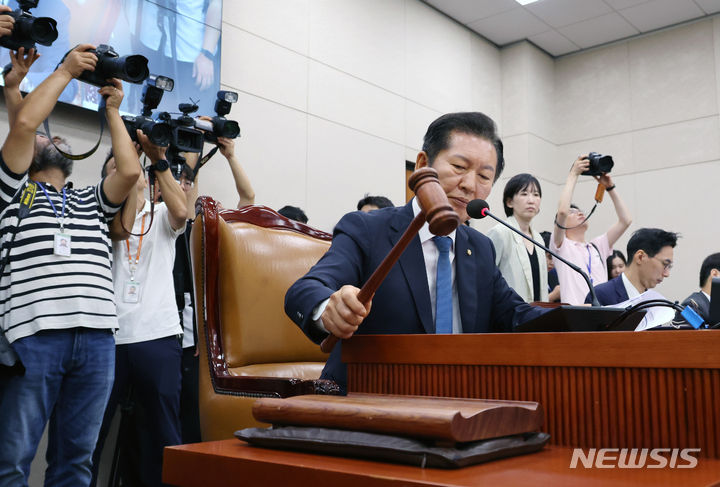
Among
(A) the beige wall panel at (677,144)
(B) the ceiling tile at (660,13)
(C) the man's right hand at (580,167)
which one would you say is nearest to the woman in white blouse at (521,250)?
(C) the man's right hand at (580,167)

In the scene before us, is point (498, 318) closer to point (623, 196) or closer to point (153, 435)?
point (153, 435)

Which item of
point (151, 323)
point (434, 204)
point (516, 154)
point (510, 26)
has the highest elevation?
point (510, 26)

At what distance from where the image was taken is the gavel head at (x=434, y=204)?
25.8 inches

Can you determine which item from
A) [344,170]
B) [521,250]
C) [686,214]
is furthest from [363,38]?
[686,214]

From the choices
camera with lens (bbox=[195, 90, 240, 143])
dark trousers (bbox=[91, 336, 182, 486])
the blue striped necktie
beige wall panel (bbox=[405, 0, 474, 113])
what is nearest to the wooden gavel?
the blue striped necktie

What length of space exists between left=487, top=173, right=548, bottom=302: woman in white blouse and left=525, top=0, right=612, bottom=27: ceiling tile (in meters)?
2.52

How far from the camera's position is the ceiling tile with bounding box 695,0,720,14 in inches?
211

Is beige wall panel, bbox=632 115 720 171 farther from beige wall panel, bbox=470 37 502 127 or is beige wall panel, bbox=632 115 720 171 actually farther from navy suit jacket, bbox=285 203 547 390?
navy suit jacket, bbox=285 203 547 390

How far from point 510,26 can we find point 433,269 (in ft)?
16.0

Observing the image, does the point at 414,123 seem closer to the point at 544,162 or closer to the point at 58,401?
the point at 544,162

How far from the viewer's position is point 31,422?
181 cm

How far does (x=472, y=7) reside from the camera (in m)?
5.36

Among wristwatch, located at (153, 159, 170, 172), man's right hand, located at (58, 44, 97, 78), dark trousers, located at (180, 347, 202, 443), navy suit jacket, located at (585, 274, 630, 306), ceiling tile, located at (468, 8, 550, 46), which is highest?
ceiling tile, located at (468, 8, 550, 46)

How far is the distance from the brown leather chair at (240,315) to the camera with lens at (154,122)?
0.71m
